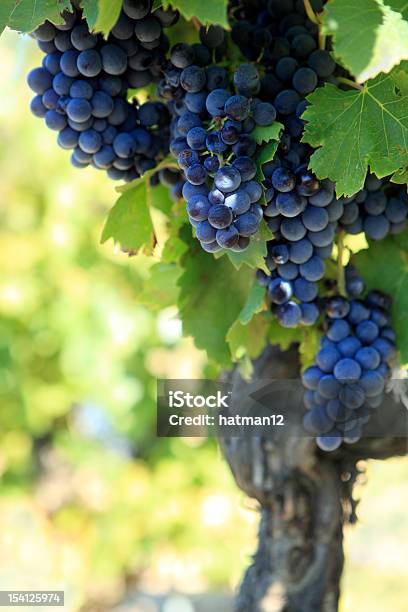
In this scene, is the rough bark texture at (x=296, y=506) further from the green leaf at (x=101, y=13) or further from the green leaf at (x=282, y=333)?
the green leaf at (x=101, y=13)

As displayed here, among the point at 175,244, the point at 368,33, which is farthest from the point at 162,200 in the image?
the point at 368,33

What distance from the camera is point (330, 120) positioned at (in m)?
0.69

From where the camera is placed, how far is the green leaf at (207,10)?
0.61 metres

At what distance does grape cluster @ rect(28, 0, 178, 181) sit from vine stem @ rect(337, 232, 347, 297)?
0.72 feet

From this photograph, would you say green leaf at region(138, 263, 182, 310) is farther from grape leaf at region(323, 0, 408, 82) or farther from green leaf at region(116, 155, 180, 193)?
grape leaf at region(323, 0, 408, 82)

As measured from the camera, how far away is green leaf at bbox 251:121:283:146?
68 cm

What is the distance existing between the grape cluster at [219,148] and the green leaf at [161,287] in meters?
0.25

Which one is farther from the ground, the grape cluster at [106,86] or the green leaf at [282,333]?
the grape cluster at [106,86]

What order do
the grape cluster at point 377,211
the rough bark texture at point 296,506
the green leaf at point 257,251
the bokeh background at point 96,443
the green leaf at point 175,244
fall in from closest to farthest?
the green leaf at point 257,251 < the grape cluster at point 377,211 < the green leaf at point 175,244 < the rough bark texture at point 296,506 < the bokeh background at point 96,443

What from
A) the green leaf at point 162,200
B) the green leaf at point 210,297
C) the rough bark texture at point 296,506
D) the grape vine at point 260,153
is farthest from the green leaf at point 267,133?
the rough bark texture at point 296,506

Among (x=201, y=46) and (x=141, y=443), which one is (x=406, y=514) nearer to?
(x=141, y=443)

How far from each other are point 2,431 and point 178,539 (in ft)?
3.53

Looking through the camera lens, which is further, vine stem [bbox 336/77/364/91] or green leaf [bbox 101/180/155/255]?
green leaf [bbox 101/180/155/255]

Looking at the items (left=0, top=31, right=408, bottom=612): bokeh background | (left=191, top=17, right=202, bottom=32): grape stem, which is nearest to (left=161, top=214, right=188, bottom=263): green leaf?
(left=191, top=17, right=202, bottom=32): grape stem
